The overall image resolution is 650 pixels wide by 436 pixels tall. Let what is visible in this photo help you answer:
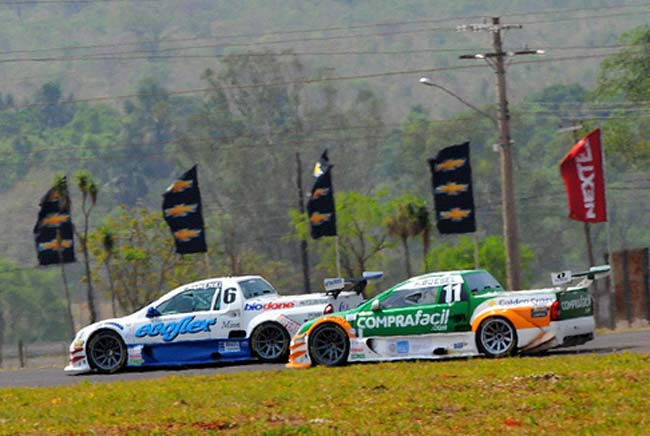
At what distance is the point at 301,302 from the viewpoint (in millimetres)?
22359

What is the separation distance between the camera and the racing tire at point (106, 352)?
76.1ft

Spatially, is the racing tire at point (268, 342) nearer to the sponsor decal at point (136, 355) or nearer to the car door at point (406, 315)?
the sponsor decal at point (136, 355)

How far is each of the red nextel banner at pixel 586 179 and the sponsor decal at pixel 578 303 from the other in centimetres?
2225

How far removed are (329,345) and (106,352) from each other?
486 centimetres

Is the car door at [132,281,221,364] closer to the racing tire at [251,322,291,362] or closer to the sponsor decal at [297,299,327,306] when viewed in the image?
the racing tire at [251,322,291,362]

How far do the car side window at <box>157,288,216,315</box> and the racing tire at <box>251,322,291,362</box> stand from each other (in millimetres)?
1099

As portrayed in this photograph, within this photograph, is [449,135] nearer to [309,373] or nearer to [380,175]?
→ [380,175]

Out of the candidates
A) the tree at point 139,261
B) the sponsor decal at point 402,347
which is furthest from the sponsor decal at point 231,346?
the tree at point 139,261

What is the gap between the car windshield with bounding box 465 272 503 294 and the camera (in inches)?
784

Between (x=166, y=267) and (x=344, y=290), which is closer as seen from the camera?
(x=344, y=290)

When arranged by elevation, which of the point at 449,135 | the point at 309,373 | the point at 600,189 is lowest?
the point at 309,373

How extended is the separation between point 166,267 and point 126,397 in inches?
2016

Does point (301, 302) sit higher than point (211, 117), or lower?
Answer: lower

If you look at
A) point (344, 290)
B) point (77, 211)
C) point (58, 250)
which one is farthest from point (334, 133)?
point (344, 290)
